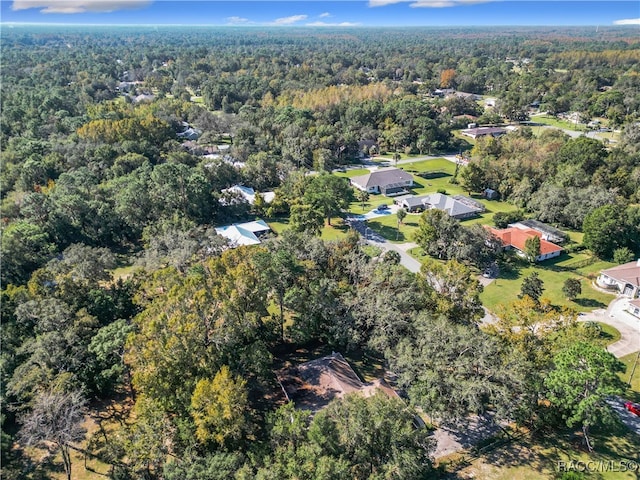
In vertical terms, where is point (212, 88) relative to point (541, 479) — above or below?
above

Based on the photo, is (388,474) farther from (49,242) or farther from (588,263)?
(49,242)

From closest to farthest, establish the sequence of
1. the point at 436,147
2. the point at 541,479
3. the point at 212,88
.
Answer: the point at 541,479
the point at 436,147
the point at 212,88

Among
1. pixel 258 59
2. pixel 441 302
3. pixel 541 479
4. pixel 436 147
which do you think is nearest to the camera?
pixel 541 479

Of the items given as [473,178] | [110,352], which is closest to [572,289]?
[473,178]

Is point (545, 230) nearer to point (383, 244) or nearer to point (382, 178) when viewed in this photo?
point (383, 244)

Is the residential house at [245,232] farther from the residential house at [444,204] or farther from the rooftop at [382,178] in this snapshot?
the residential house at [444,204]

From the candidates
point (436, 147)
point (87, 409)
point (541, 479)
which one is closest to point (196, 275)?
point (87, 409)

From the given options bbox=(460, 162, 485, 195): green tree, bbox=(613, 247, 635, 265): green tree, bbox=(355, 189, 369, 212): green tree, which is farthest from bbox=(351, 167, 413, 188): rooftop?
bbox=(613, 247, 635, 265): green tree

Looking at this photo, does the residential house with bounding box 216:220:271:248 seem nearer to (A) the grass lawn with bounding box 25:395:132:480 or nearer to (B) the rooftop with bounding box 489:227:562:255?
(A) the grass lawn with bounding box 25:395:132:480
